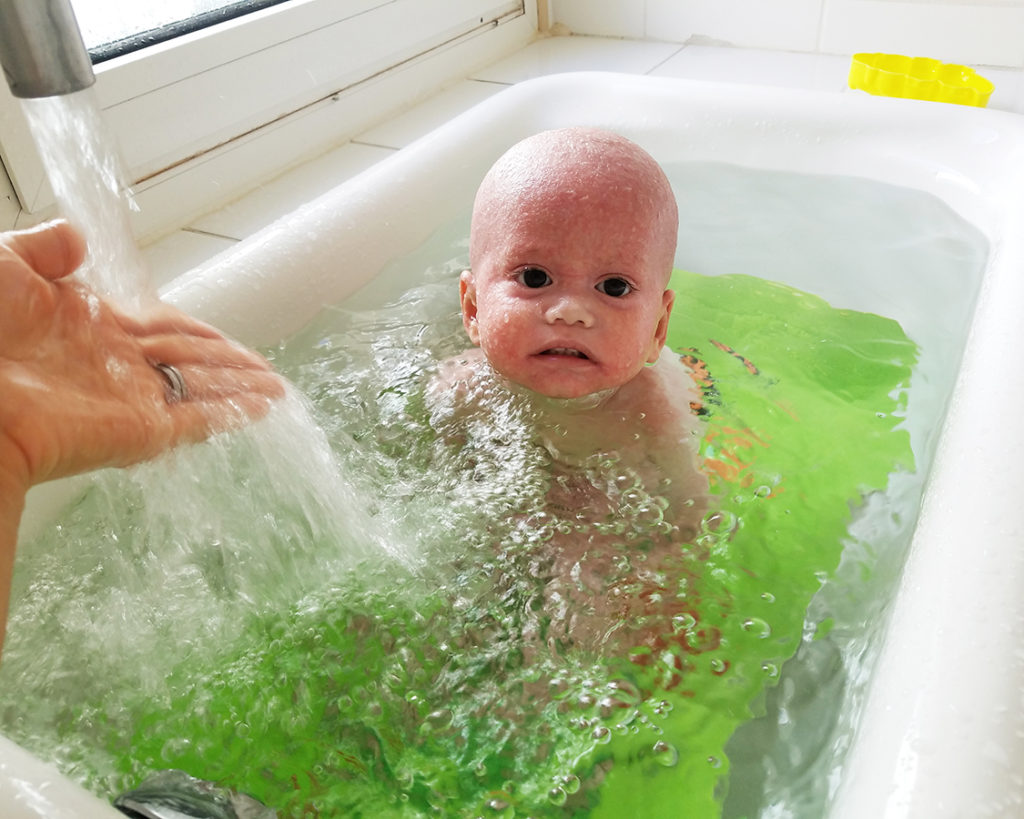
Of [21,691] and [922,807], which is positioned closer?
[922,807]

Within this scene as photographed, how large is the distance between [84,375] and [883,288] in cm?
121

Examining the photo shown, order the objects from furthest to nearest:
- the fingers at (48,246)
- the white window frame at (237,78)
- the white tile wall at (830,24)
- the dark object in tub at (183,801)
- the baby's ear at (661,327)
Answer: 1. the white tile wall at (830,24)
2. the white window frame at (237,78)
3. the baby's ear at (661,327)
4. the fingers at (48,246)
5. the dark object in tub at (183,801)

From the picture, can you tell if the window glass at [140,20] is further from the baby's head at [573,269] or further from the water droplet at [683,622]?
the water droplet at [683,622]

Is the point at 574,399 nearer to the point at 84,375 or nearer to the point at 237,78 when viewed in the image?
the point at 84,375

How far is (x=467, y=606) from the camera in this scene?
95cm

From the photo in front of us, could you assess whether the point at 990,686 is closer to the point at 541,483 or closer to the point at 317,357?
the point at 541,483

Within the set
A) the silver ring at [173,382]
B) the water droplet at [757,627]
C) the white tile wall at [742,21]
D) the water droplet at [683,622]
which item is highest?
the silver ring at [173,382]

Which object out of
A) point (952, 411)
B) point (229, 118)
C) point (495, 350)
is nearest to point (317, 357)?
point (495, 350)

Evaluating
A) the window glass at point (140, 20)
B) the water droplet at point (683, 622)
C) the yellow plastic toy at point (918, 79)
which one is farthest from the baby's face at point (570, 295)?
the yellow plastic toy at point (918, 79)

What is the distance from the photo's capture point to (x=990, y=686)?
2.15ft

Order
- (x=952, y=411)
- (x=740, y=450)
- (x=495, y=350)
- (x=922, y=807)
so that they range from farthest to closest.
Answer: (x=740, y=450), (x=495, y=350), (x=952, y=411), (x=922, y=807)

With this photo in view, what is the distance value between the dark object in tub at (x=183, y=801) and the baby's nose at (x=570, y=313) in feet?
1.92

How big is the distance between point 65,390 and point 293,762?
361mm

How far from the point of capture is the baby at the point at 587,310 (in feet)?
3.54
